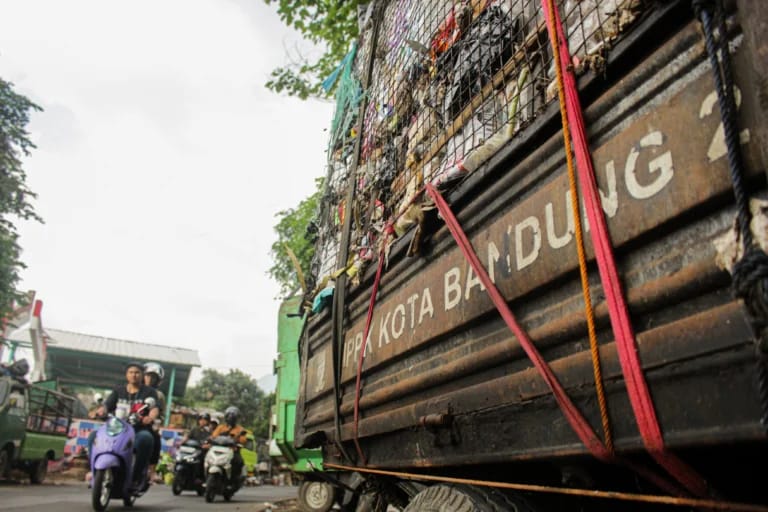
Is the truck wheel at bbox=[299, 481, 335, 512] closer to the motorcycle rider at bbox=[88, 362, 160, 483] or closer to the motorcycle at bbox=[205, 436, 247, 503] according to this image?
the motorcycle rider at bbox=[88, 362, 160, 483]

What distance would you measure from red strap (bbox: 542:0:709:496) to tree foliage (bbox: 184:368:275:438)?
27358mm

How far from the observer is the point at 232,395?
28.7 metres

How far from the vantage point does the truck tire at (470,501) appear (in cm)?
140

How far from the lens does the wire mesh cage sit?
1.54 m

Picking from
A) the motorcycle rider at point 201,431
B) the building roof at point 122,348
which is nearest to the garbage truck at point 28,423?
the motorcycle rider at point 201,431

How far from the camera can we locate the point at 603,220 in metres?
1.07

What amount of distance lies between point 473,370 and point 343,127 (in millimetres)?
2529

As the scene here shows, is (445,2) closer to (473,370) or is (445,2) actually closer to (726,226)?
(473,370)

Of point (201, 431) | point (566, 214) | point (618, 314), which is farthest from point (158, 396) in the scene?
point (618, 314)

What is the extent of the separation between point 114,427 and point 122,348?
20300 mm

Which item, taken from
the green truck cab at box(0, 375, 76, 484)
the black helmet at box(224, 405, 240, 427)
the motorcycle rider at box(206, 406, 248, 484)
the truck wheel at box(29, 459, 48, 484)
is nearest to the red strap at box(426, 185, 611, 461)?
the motorcycle rider at box(206, 406, 248, 484)

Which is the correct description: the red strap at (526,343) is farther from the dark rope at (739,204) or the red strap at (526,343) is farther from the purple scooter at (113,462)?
the purple scooter at (113,462)

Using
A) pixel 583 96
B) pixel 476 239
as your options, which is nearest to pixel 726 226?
pixel 583 96

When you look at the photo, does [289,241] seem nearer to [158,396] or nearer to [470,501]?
[158,396]
